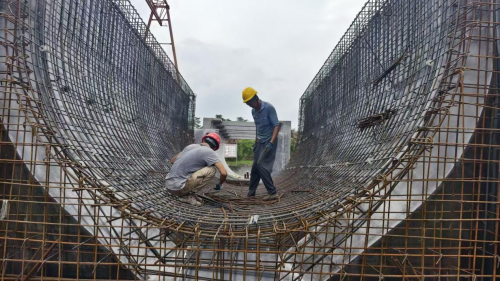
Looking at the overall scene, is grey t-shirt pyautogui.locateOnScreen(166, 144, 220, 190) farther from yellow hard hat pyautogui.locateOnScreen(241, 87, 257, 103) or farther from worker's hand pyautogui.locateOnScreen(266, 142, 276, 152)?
yellow hard hat pyautogui.locateOnScreen(241, 87, 257, 103)

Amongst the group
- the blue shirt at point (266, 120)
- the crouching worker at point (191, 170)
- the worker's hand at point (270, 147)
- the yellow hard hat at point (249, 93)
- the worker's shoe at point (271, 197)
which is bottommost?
the worker's shoe at point (271, 197)

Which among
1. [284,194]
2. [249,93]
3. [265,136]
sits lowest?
[284,194]

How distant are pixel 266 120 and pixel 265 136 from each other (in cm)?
21

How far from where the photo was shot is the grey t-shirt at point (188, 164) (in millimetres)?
3461

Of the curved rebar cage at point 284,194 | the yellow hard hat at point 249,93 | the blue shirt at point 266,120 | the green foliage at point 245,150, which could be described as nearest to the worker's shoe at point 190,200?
the curved rebar cage at point 284,194

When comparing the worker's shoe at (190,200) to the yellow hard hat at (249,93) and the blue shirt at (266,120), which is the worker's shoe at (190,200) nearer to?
the blue shirt at (266,120)

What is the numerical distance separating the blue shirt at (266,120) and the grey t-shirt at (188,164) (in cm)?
90

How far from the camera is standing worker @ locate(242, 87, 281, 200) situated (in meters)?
3.94

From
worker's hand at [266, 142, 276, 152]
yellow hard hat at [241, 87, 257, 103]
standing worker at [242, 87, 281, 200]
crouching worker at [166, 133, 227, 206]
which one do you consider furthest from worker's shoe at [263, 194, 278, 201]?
yellow hard hat at [241, 87, 257, 103]

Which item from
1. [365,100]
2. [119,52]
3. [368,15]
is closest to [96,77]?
[119,52]

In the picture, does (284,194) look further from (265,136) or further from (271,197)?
(265,136)

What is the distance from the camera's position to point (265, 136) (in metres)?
4.14

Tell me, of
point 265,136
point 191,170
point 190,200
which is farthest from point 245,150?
point 191,170

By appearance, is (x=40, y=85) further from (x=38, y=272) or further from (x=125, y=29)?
(x=125, y=29)
